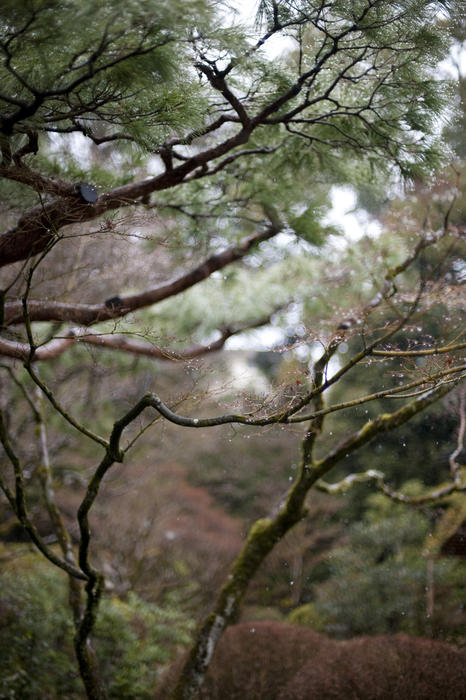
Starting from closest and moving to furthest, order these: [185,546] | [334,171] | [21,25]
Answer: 1. [21,25]
2. [334,171]
3. [185,546]

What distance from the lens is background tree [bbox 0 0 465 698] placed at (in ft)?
4.54

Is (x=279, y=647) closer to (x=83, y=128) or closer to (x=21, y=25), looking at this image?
(x=83, y=128)

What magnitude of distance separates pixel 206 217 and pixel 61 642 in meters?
2.79

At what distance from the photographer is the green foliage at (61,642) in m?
3.06

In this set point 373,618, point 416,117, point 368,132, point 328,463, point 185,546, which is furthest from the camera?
point 185,546

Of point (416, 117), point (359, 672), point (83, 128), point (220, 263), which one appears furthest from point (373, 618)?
point (83, 128)

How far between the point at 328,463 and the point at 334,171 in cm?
125

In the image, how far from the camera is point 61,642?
3.56m

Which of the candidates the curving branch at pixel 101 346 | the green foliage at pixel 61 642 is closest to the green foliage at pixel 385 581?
the green foliage at pixel 61 642

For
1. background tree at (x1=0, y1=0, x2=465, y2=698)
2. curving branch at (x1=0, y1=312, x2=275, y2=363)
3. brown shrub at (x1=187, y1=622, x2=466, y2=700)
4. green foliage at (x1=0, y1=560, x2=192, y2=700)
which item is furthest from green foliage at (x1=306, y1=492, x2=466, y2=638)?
curving branch at (x1=0, y1=312, x2=275, y2=363)

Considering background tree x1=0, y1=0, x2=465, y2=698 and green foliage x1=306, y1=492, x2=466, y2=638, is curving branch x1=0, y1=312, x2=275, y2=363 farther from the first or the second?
green foliage x1=306, y1=492, x2=466, y2=638

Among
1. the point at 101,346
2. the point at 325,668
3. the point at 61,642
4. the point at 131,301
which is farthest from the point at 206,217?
the point at 61,642

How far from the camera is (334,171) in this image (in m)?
2.30

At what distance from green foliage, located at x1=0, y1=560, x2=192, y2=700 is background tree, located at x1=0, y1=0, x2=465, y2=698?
27.8 inches
